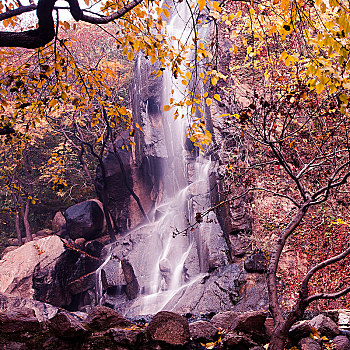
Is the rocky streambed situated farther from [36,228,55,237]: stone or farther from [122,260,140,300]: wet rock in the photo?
[36,228,55,237]: stone

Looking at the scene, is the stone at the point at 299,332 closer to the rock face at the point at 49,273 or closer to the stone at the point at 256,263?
the stone at the point at 256,263

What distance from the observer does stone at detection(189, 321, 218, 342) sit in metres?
5.23

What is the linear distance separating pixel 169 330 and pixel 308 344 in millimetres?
1841

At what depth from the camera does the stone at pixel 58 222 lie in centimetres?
2110

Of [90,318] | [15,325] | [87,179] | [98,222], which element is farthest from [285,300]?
[87,179]

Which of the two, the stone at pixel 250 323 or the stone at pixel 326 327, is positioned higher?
the stone at pixel 250 323

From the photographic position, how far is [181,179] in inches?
733

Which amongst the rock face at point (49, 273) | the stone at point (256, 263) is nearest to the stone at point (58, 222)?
the rock face at point (49, 273)

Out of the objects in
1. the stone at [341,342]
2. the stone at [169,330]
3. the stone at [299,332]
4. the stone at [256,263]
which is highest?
the stone at [169,330]

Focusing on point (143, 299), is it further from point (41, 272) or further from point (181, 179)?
point (181, 179)

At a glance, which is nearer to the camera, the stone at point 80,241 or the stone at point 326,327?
the stone at point 326,327

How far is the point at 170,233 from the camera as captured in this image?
16.2 metres

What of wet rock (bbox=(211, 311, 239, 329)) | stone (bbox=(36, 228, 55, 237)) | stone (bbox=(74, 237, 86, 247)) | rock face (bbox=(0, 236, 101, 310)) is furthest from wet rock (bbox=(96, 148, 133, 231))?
wet rock (bbox=(211, 311, 239, 329))

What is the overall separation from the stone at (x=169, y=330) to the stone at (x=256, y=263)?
502 centimetres
